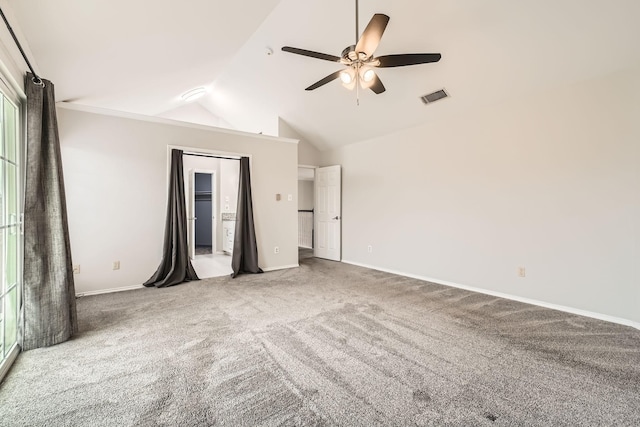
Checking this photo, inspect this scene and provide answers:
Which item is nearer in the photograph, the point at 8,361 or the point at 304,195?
the point at 8,361

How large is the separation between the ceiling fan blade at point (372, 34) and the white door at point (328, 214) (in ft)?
12.2

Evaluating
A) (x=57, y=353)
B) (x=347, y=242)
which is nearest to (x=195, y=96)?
(x=347, y=242)

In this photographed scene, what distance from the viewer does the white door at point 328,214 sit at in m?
6.06

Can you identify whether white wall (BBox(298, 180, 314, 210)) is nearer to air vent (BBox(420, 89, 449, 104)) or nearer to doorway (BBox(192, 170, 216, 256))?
doorway (BBox(192, 170, 216, 256))

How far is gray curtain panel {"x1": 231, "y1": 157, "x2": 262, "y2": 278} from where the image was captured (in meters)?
4.82

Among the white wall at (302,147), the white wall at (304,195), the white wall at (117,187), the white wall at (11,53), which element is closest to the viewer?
the white wall at (11,53)

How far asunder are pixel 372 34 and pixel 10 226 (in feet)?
10.3

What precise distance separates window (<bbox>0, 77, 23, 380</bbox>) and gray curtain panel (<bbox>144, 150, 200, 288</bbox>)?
1.80 m

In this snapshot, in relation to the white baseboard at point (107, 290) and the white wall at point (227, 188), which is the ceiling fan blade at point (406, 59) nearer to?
the white baseboard at point (107, 290)

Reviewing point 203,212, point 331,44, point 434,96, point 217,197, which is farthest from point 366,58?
point 203,212

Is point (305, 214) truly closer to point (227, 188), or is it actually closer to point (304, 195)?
point (304, 195)

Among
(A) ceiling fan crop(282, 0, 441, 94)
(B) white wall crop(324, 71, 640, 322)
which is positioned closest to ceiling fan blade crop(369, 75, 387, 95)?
(A) ceiling fan crop(282, 0, 441, 94)

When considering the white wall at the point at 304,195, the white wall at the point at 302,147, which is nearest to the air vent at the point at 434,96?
the white wall at the point at 302,147

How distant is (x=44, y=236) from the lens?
2.29m
